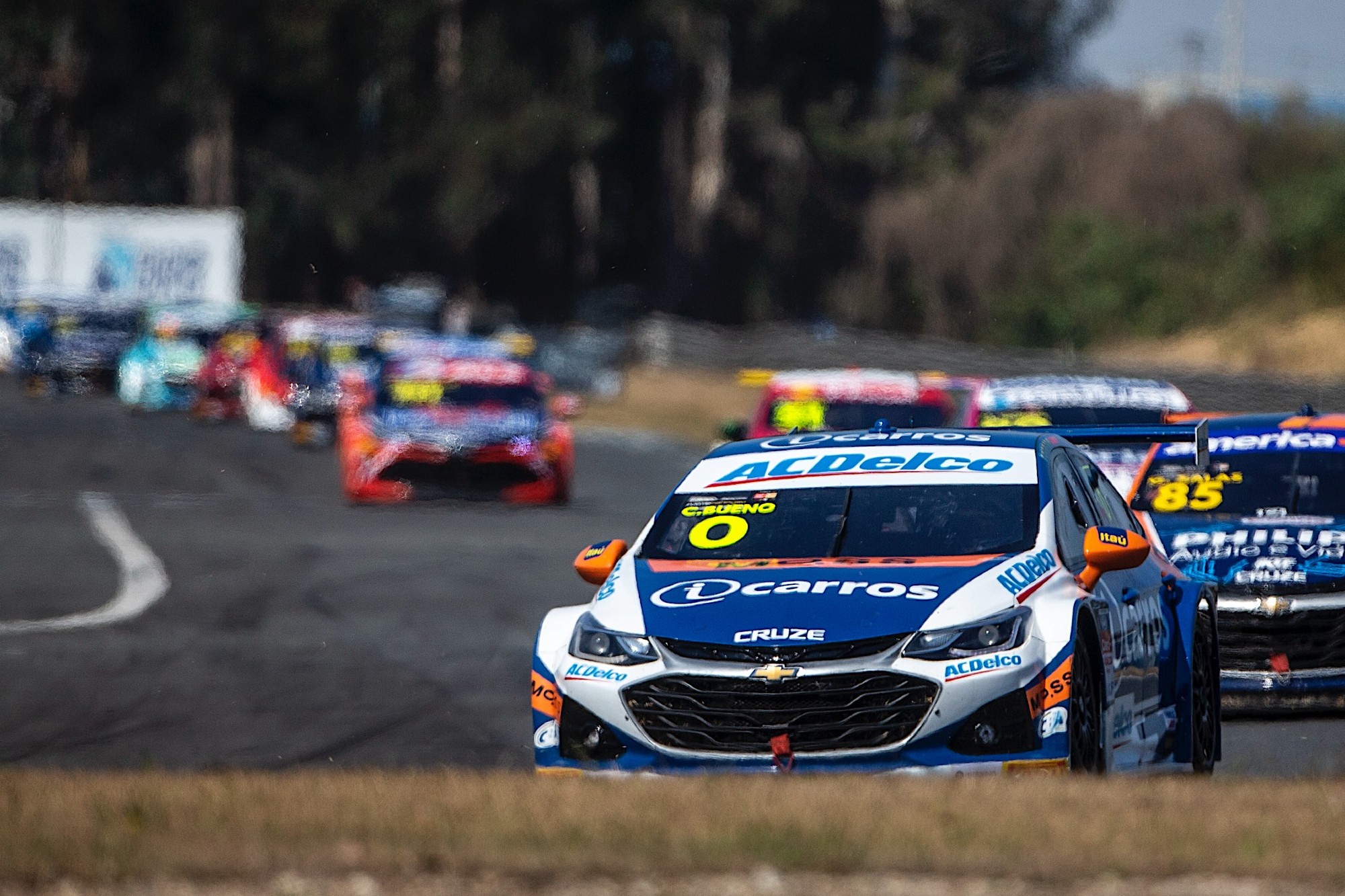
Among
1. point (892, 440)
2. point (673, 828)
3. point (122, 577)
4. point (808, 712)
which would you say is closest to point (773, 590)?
point (808, 712)

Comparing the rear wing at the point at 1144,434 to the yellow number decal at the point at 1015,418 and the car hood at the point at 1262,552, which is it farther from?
the yellow number decal at the point at 1015,418

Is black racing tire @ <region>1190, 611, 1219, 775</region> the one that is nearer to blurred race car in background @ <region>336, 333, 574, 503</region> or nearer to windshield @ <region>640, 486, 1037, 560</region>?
windshield @ <region>640, 486, 1037, 560</region>

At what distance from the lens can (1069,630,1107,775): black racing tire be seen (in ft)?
24.2

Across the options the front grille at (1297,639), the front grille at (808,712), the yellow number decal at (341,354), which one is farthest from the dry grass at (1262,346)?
the front grille at (808,712)

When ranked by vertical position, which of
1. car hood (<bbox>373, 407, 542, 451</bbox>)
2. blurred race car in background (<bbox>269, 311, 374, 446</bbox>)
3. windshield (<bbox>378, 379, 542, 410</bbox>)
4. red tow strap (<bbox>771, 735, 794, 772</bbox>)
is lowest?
blurred race car in background (<bbox>269, 311, 374, 446</bbox>)

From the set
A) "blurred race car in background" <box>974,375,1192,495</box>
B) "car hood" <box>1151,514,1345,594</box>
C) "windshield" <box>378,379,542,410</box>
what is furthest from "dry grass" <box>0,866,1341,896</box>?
"windshield" <box>378,379,542,410</box>

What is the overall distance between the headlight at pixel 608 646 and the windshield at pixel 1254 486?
14.4 feet

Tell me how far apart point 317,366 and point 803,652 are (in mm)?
25233

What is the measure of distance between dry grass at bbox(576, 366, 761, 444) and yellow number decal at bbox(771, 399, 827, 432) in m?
18.3

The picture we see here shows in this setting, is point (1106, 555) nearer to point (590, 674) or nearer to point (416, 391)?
point (590, 674)

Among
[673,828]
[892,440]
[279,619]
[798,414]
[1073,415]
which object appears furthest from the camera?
[798,414]

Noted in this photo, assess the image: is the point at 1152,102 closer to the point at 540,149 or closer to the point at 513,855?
the point at 540,149

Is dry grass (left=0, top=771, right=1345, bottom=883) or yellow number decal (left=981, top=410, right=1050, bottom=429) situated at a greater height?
dry grass (left=0, top=771, right=1345, bottom=883)

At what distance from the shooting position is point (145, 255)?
56.8 metres
